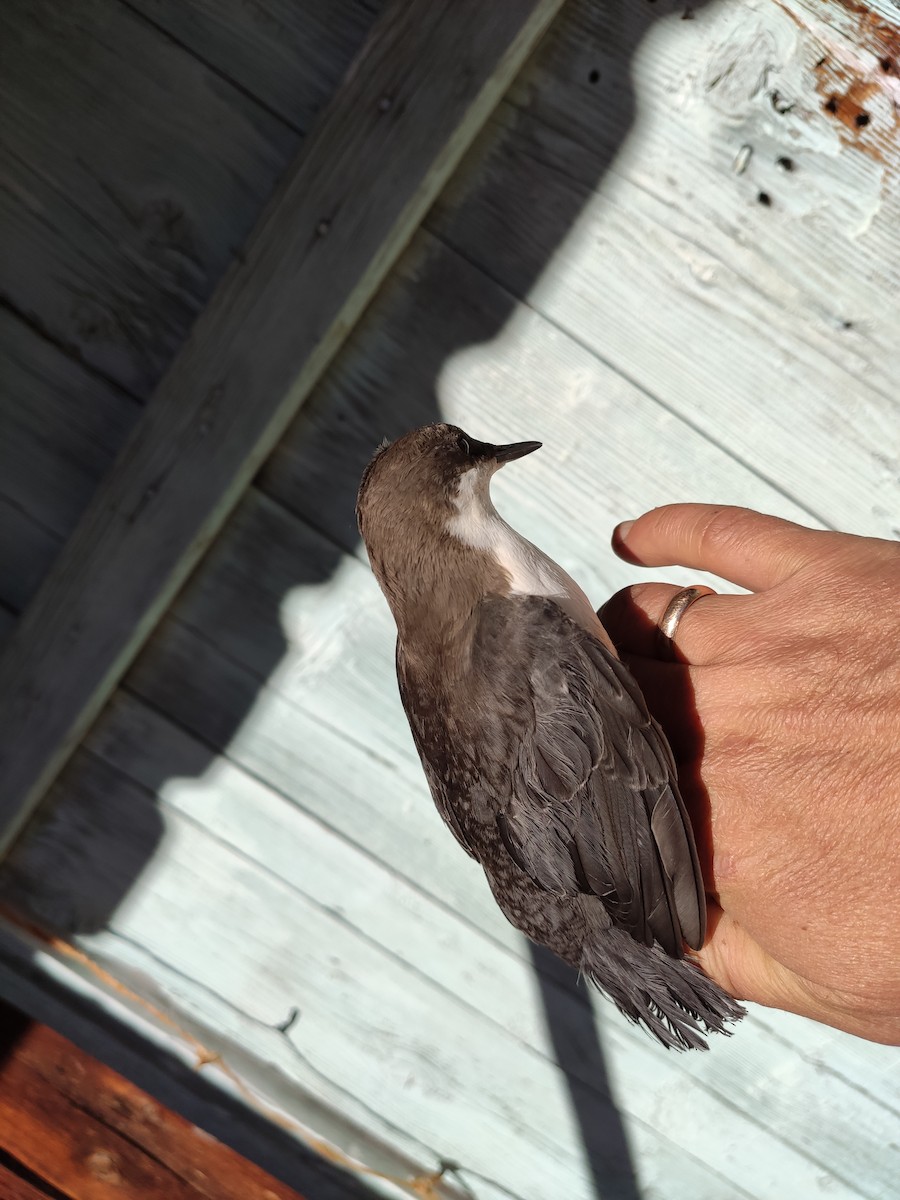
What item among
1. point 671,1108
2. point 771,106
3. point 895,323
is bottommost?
point 671,1108

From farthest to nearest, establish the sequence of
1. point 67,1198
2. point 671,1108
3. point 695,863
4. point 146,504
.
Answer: point 67,1198
point 671,1108
point 146,504
point 695,863

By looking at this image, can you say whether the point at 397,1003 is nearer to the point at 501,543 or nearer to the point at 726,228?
the point at 501,543

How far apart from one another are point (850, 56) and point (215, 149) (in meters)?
1.34

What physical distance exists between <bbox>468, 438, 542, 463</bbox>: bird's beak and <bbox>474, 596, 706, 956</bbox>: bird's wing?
35 cm

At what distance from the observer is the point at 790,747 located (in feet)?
5.22

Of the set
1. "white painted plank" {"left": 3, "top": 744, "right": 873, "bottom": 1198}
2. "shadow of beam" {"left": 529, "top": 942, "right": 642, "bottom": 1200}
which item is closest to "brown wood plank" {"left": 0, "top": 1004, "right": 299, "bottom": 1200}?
"white painted plank" {"left": 3, "top": 744, "right": 873, "bottom": 1198}

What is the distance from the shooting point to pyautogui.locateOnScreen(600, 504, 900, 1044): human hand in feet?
4.79

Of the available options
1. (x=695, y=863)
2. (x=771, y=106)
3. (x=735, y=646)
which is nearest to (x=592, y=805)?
(x=695, y=863)

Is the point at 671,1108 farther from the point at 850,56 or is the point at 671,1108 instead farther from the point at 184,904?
the point at 850,56

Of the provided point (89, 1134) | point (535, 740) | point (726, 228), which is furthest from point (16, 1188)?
point (726, 228)

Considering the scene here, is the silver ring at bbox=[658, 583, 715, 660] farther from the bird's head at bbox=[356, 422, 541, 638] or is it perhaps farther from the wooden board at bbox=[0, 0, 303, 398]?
the wooden board at bbox=[0, 0, 303, 398]

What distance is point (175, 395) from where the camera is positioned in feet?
6.31

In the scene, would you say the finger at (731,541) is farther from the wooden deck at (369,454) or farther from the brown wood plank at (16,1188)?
the brown wood plank at (16,1188)

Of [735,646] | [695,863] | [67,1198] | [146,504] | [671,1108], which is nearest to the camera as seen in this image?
[695,863]
